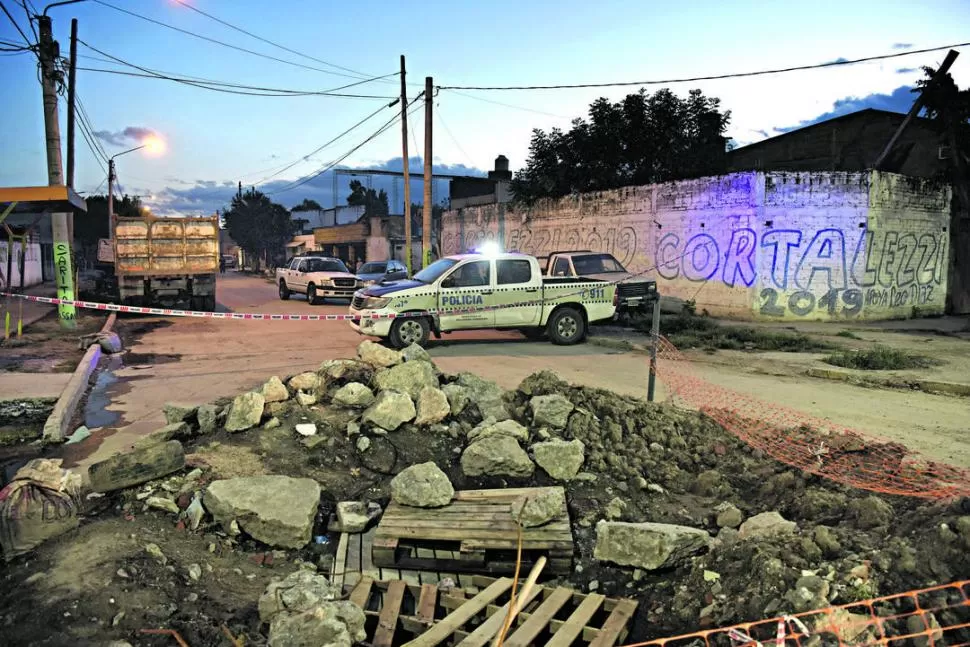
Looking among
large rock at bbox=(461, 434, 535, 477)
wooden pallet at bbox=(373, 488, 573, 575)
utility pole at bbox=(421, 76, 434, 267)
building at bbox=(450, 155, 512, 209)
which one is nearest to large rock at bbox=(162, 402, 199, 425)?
wooden pallet at bbox=(373, 488, 573, 575)

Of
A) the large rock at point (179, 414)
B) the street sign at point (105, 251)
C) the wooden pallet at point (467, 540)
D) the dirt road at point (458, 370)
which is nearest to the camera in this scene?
the wooden pallet at point (467, 540)

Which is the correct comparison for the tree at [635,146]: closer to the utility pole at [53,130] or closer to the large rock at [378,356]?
the utility pole at [53,130]

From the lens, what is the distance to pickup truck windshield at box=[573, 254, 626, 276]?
50.1 feet

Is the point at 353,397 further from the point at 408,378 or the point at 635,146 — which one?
the point at 635,146

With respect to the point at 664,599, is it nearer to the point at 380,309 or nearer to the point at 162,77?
the point at 380,309

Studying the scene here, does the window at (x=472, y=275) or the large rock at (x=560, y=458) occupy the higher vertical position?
the window at (x=472, y=275)

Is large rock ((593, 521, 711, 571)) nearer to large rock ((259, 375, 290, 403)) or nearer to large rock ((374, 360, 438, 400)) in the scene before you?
large rock ((374, 360, 438, 400))

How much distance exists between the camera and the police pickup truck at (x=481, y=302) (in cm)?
Answer: 1107

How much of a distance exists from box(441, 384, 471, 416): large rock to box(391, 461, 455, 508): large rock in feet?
5.06

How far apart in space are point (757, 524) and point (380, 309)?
7.68 meters

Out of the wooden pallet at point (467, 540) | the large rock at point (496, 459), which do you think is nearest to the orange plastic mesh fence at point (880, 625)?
the wooden pallet at point (467, 540)

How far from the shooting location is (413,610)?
13.3 feet

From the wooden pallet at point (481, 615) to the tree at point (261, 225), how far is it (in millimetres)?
62487

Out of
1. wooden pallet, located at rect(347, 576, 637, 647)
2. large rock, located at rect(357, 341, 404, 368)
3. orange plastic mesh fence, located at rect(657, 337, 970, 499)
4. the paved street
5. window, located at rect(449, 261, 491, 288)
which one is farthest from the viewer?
window, located at rect(449, 261, 491, 288)
